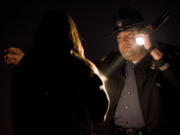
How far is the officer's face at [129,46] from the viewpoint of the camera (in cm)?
255

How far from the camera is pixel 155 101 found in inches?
86.2

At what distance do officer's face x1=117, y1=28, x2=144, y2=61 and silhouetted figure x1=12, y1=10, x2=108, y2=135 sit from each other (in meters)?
1.30

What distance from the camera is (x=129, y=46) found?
8.38 ft

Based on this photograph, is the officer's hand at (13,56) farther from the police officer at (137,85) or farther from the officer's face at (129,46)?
the officer's face at (129,46)

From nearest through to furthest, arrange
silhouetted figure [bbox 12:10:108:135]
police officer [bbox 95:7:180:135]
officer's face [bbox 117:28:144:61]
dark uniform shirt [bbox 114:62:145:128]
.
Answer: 1. silhouetted figure [bbox 12:10:108:135]
2. police officer [bbox 95:7:180:135]
3. dark uniform shirt [bbox 114:62:145:128]
4. officer's face [bbox 117:28:144:61]

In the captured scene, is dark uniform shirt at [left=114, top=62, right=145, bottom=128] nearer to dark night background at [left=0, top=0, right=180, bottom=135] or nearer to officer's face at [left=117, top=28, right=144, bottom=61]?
officer's face at [left=117, top=28, right=144, bottom=61]

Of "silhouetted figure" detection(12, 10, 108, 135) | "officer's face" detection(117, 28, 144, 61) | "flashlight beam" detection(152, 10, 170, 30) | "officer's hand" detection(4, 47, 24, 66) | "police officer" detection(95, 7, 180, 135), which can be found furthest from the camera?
"officer's face" detection(117, 28, 144, 61)

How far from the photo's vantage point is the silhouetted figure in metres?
1.30

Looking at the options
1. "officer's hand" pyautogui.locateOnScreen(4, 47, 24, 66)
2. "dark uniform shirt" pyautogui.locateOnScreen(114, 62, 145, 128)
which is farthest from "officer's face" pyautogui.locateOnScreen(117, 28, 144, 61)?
"officer's hand" pyautogui.locateOnScreen(4, 47, 24, 66)

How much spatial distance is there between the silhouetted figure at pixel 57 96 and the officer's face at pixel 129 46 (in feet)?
4.26

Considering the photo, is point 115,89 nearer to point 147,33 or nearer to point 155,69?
point 155,69

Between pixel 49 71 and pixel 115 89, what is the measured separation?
133 centimetres

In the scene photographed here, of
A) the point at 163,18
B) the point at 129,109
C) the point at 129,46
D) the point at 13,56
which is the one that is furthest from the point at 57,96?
the point at 129,46

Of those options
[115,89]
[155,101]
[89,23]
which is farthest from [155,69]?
[89,23]
